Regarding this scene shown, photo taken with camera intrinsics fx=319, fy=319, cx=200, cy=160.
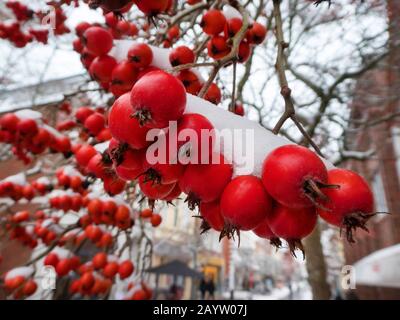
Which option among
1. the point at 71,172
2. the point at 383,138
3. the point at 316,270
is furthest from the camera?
the point at 383,138

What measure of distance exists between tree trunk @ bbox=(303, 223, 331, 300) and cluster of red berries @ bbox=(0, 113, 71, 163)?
2905 mm

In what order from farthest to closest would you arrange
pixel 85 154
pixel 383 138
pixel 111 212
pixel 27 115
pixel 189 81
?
pixel 383 138, pixel 27 115, pixel 111 212, pixel 85 154, pixel 189 81

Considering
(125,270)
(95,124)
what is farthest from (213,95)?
(125,270)

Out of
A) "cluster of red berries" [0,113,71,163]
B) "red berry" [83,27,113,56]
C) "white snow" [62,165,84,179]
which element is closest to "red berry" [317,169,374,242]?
"red berry" [83,27,113,56]

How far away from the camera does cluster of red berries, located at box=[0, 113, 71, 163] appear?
263 centimetres

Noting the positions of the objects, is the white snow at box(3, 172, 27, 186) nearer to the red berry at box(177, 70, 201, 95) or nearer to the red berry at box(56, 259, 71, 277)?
the red berry at box(56, 259, 71, 277)

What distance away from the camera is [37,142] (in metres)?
2.70

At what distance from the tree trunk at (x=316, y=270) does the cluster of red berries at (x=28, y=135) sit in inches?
114

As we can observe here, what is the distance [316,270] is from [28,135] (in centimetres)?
361

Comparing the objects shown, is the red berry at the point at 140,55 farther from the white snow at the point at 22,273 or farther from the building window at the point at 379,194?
the building window at the point at 379,194

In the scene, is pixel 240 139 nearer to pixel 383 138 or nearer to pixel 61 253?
pixel 61 253

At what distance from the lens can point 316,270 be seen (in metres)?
4.06

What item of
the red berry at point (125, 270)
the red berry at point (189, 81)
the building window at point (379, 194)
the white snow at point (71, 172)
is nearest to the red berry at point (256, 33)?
the red berry at point (189, 81)

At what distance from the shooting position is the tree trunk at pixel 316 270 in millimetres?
3910
